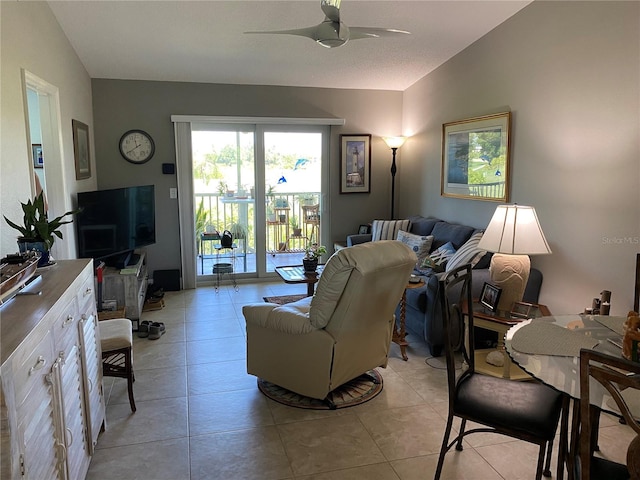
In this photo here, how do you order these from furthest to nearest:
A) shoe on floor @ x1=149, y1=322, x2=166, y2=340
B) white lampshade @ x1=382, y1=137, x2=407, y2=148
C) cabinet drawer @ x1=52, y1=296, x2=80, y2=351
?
1. white lampshade @ x1=382, y1=137, x2=407, y2=148
2. shoe on floor @ x1=149, y1=322, x2=166, y2=340
3. cabinet drawer @ x1=52, y1=296, x2=80, y2=351

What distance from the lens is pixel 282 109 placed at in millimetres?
5926

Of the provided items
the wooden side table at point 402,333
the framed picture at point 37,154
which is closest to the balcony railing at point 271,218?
the framed picture at point 37,154

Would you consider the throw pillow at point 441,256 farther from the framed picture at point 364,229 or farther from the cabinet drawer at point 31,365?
the cabinet drawer at point 31,365

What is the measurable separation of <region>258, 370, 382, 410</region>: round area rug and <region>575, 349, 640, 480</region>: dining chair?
154cm

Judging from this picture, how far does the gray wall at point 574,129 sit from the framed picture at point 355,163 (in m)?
1.90

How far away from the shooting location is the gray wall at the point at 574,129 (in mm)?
2951

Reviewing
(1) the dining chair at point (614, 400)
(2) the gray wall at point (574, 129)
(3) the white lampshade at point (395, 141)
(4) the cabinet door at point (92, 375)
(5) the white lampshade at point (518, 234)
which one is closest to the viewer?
(1) the dining chair at point (614, 400)

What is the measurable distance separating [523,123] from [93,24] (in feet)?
12.5

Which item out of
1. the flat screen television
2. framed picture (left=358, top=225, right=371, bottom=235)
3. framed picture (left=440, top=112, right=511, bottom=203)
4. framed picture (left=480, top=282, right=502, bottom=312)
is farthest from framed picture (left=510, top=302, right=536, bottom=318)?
the flat screen television

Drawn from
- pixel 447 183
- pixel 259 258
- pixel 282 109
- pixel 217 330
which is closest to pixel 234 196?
pixel 259 258

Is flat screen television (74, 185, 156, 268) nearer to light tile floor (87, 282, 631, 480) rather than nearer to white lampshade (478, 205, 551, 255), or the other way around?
light tile floor (87, 282, 631, 480)

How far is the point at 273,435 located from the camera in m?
2.64

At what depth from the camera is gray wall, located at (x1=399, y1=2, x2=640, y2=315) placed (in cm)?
295

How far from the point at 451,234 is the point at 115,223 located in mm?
3337
